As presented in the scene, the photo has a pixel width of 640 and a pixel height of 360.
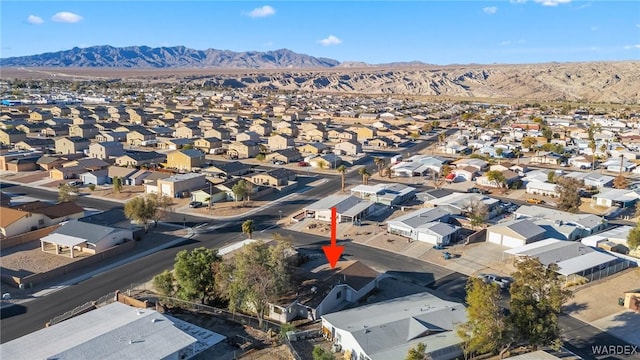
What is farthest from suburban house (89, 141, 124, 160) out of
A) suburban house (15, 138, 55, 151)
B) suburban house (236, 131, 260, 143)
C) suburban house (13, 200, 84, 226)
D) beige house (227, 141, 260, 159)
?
suburban house (13, 200, 84, 226)

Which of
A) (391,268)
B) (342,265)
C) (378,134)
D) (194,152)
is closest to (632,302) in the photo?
(391,268)

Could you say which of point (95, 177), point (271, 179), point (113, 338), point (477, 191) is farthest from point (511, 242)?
point (95, 177)

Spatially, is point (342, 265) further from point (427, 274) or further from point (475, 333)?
point (475, 333)

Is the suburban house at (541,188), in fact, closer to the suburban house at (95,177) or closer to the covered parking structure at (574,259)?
the covered parking structure at (574,259)

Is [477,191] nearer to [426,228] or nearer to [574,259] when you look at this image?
[426,228]

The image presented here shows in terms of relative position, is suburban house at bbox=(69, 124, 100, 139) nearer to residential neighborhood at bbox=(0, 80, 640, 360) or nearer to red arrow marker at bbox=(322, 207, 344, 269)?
residential neighborhood at bbox=(0, 80, 640, 360)
